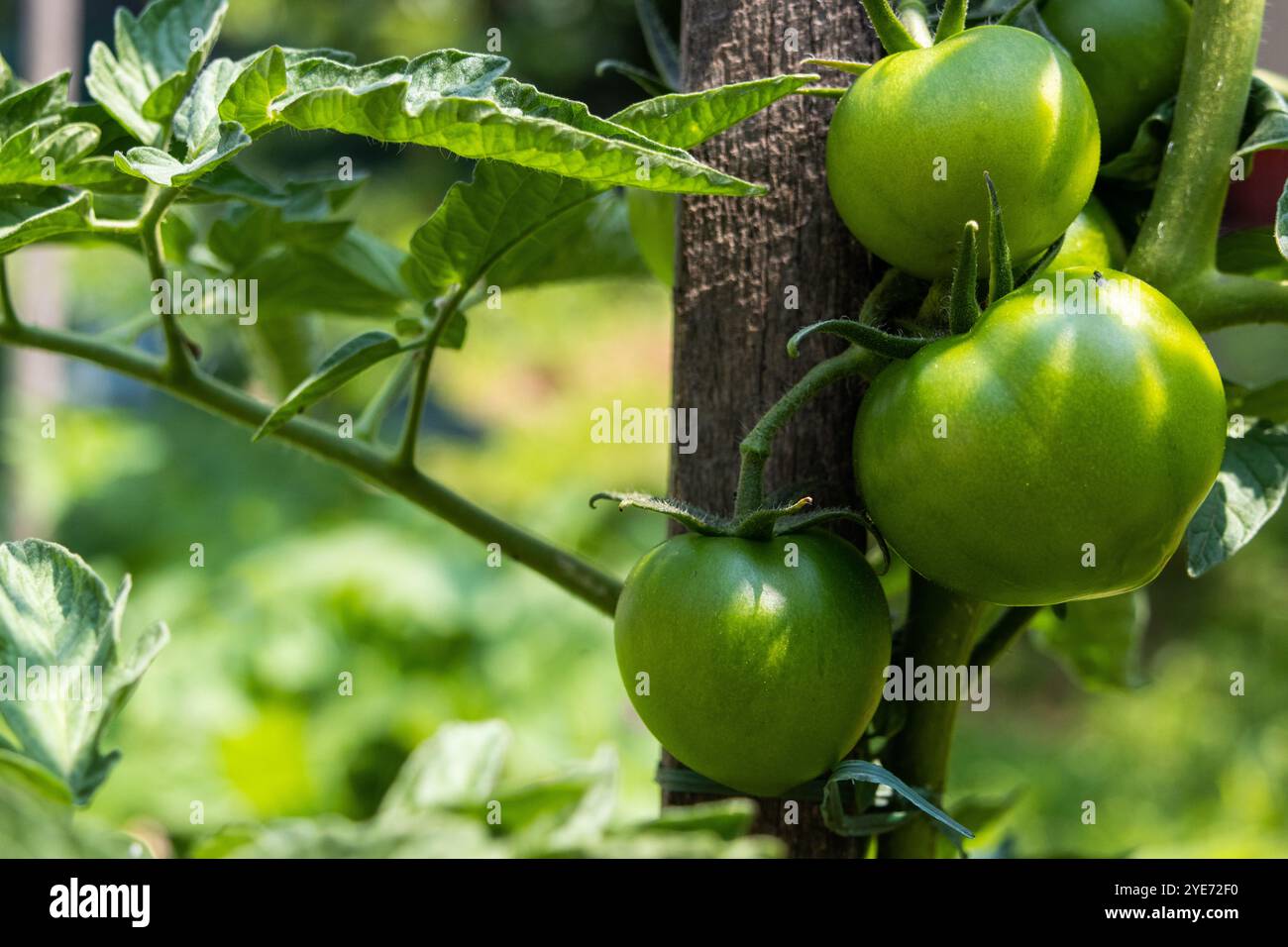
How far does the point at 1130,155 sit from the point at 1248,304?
0.07 m

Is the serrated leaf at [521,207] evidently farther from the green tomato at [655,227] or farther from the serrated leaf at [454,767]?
the serrated leaf at [454,767]

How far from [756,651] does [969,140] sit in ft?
0.59

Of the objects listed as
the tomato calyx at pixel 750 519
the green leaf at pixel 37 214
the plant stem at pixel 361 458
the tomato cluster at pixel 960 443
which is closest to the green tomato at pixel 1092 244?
the tomato cluster at pixel 960 443

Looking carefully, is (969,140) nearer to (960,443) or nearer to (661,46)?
(960,443)

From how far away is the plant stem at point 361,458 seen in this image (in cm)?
53

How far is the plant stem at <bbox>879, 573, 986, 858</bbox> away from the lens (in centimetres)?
47

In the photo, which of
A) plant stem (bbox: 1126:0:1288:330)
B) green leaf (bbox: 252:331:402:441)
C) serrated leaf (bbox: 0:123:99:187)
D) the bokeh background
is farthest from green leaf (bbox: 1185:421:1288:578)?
serrated leaf (bbox: 0:123:99:187)

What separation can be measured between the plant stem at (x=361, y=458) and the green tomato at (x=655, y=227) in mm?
131

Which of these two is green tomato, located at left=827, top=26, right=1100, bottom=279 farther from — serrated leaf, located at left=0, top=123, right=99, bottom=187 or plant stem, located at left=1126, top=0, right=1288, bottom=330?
serrated leaf, located at left=0, top=123, right=99, bottom=187

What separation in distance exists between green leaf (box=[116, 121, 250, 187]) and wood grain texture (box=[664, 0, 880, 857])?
19 cm

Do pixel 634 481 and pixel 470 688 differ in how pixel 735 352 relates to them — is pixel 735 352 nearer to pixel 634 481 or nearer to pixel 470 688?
pixel 470 688

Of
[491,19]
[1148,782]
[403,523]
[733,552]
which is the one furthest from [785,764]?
[491,19]

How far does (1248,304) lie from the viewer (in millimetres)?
438

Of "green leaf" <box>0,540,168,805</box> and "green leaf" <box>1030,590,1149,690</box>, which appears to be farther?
"green leaf" <box>1030,590,1149,690</box>
